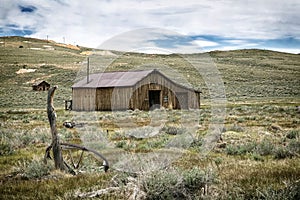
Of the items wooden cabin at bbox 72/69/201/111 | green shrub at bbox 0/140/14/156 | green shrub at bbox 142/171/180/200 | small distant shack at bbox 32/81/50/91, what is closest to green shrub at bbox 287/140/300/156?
green shrub at bbox 142/171/180/200

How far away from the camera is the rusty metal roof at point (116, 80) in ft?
114

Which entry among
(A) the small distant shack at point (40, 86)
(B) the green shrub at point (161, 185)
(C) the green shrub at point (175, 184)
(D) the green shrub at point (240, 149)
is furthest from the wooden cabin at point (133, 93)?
(A) the small distant shack at point (40, 86)

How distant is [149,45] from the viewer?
15.2 meters

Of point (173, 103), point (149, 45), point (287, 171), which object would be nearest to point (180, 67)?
point (173, 103)

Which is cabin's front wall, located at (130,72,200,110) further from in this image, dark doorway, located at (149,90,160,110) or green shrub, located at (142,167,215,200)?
green shrub, located at (142,167,215,200)

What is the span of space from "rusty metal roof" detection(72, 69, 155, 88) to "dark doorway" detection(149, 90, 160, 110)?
202 cm

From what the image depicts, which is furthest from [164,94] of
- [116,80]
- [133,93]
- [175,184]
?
[175,184]

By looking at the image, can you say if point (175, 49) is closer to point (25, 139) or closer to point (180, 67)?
point (25, 139)

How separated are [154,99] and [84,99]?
24.7ft

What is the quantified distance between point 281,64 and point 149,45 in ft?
357

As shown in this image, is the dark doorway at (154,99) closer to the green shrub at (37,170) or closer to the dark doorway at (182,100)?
the dark doorway at (182,100)

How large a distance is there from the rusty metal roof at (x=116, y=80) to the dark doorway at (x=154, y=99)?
2023 millimetres

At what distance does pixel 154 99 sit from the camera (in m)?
35.8

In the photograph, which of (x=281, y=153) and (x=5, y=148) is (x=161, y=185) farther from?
(x=5, y=148)
